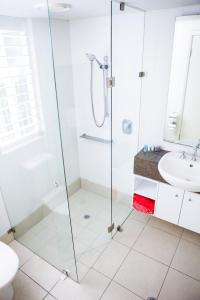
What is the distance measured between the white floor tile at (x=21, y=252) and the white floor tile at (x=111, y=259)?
70cm

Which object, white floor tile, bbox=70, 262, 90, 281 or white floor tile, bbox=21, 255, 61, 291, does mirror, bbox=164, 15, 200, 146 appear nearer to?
white floor tile, bbox=70, 262, 90, 281

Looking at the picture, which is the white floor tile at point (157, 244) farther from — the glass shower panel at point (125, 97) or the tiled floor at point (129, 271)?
the glass shower panel at point (125, 97)

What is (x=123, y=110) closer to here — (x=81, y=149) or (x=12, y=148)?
(x=81, y=149)

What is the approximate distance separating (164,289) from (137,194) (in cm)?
89

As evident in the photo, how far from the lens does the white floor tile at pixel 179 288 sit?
186cm

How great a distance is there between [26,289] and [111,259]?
813 mm

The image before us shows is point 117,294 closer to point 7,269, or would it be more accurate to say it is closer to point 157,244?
point 157,244

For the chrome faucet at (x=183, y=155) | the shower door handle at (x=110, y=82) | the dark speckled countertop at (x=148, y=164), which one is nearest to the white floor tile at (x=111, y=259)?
the dark speckled countertop at (x=148, y=164)

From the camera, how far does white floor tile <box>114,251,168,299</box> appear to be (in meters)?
1.92

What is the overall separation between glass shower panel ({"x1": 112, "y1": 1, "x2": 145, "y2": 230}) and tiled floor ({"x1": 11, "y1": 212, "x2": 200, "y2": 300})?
1.28 feet

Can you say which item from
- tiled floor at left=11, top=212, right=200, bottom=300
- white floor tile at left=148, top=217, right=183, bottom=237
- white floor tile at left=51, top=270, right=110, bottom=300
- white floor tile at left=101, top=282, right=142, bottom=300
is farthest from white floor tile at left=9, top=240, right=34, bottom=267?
white floor tile at left=148, top=217, right=183, bottom=237

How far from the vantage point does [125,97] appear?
2.40m

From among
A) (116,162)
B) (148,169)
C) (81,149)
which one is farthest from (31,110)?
(148,169)

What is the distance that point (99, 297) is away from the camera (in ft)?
6.13
